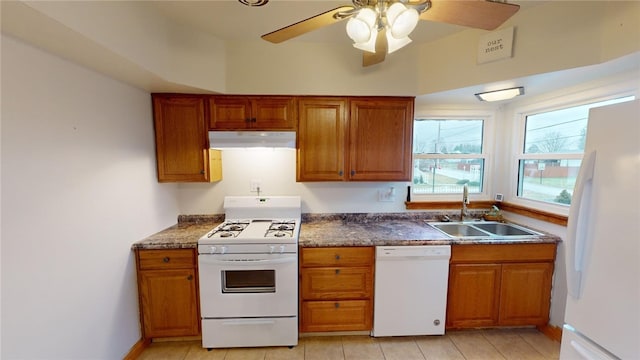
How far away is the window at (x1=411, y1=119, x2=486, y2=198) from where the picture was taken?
9.19 ft

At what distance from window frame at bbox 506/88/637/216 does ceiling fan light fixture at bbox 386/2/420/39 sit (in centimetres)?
190

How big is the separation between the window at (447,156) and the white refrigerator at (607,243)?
61.3 inches

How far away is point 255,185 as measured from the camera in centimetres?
262

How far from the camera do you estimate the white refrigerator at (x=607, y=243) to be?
1051 mm

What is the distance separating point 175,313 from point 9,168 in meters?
1.45

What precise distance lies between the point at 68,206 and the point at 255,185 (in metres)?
1.39

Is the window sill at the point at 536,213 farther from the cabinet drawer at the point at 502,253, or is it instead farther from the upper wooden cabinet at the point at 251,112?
the upper wooden cabinet at the point at 251,112

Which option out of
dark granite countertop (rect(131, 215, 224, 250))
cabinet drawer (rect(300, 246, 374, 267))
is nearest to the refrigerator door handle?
cabinet drawer (rect(300, 246, 374, 267))

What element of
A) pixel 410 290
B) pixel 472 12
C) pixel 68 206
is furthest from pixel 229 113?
pixel 410 290

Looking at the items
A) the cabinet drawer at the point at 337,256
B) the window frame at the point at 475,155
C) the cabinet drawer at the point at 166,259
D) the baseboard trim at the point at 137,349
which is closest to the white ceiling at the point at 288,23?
the window frame at the point at 475,155

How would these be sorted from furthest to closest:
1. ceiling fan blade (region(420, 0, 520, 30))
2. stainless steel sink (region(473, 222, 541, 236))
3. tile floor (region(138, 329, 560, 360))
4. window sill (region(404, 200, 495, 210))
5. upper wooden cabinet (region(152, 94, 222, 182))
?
window sill (region(404, 200, 495, 210)), stainless steel sink (region(473, 222, 541, 236)), upper wooden cabinet (region(152, 94, 222, 182)), tile floor (region(138, 329, 560, 360)), ceiling fan blade (region(420, 0, 520, 30))

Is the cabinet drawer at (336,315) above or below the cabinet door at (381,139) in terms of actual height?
below

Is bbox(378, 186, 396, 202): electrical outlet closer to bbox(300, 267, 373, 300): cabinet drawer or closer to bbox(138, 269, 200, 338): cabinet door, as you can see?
bbox(300, 267, 373, 300): cabinet drawer

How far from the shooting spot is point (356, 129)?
235 centimetres
